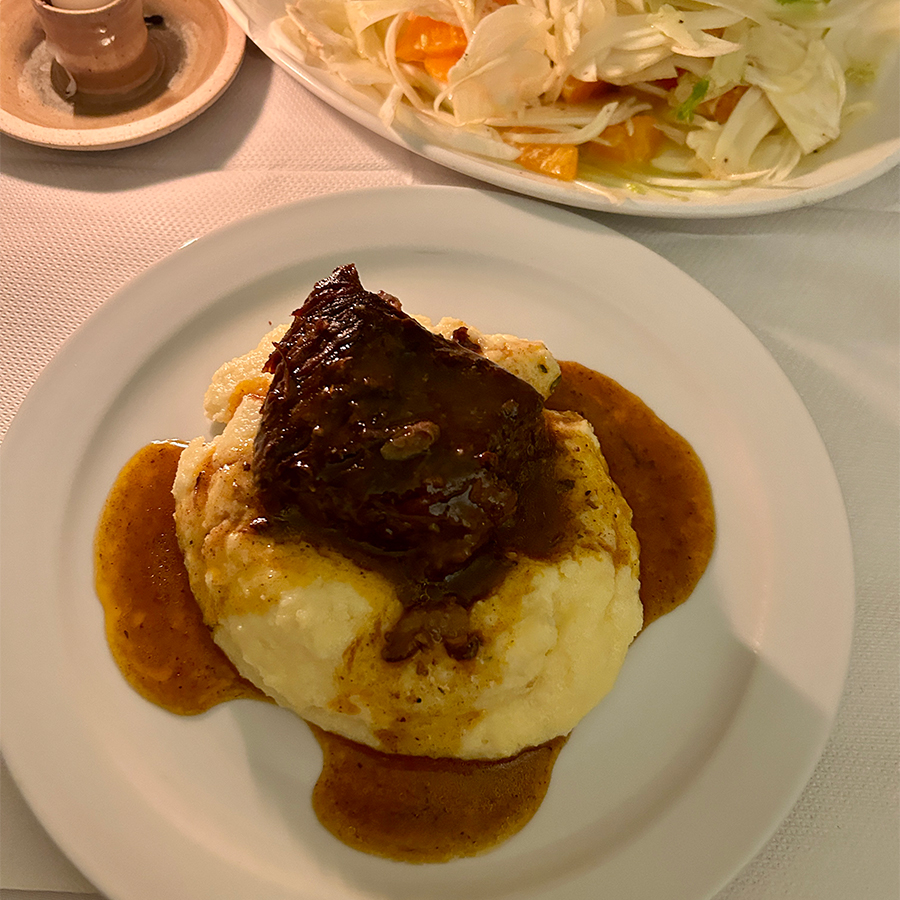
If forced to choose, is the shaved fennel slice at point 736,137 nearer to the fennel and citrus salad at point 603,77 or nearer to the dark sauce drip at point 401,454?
the fennel and citrus salad at point 603,77

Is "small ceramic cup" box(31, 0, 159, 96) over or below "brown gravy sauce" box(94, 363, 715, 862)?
over

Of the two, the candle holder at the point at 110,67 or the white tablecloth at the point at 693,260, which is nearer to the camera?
the white tablecloth at the point at 693,260

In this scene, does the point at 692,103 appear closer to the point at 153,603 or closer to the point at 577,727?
the point at 577,727

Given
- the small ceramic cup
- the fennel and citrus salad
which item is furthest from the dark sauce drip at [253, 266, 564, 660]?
the small ceramic cup

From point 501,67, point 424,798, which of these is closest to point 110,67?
point 501,67

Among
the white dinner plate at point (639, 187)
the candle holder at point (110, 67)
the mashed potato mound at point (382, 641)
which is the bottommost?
the mashed potato mound at point (382, 641)

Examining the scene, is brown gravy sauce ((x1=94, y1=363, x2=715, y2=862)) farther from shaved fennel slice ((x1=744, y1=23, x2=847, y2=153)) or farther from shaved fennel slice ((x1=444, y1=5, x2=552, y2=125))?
shaved fennel slice ((x1=744, y1=23, x2=847, y2=153))

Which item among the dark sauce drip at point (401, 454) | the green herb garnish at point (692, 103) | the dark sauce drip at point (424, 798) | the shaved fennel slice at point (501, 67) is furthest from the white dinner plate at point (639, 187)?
the dark sauce drip at point (424, 798)
